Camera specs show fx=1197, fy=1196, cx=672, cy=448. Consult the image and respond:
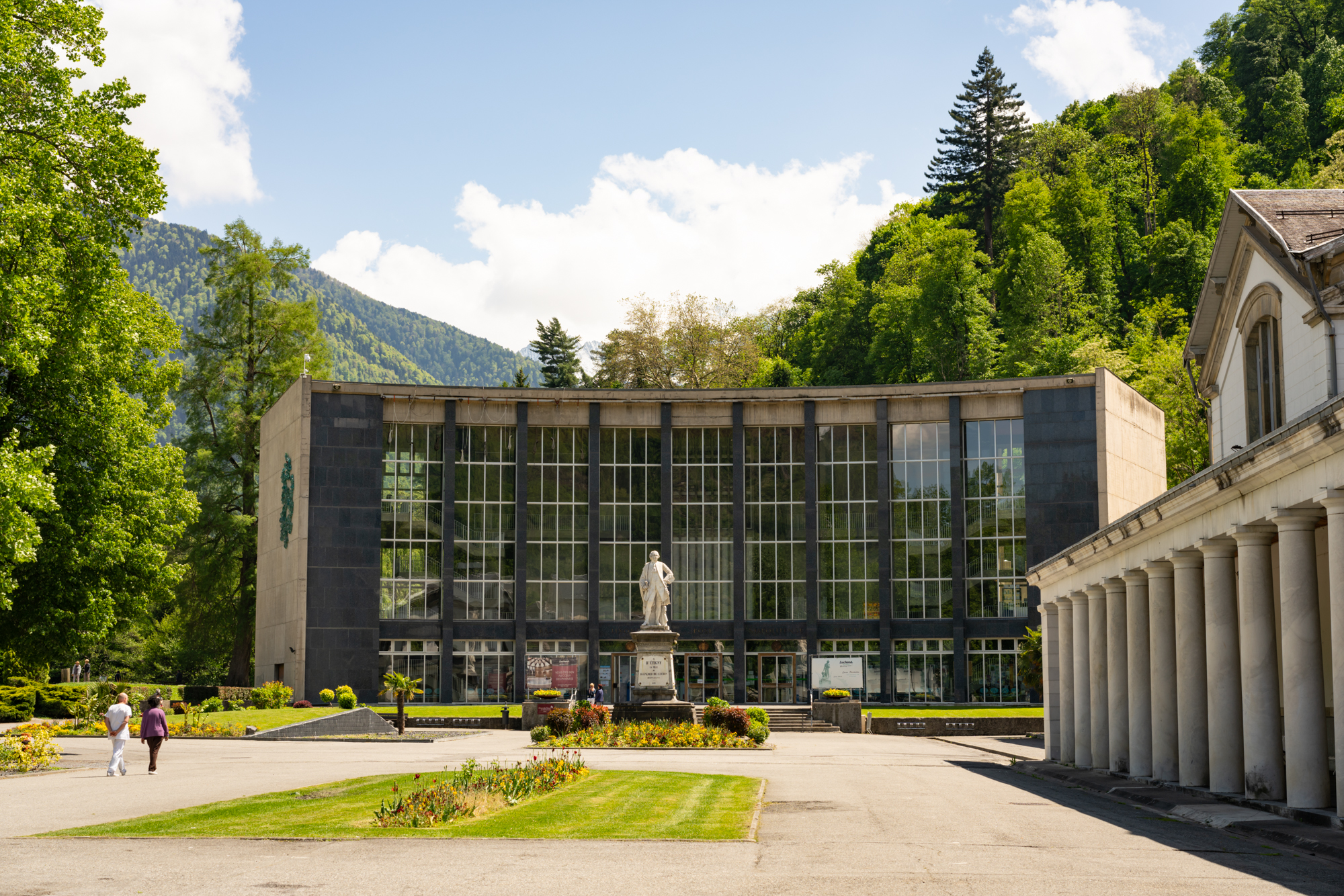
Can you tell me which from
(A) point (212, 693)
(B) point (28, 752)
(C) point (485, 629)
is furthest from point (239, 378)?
(B) point (28, 752)

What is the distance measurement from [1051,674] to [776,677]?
32308 mm

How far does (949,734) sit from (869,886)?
41.2 m

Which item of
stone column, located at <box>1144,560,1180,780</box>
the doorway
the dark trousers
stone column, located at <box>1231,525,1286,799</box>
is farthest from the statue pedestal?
Answer: the doorway

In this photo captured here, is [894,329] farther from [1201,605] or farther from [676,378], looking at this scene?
[1201,605]

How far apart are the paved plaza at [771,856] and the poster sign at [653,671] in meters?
16.5

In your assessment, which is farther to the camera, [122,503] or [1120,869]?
[122,503]

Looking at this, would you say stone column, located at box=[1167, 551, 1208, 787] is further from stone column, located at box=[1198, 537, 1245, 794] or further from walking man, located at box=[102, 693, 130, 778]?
walking man, located at box=[102, 693, 130, 778]

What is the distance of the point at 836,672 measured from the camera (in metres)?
62.9

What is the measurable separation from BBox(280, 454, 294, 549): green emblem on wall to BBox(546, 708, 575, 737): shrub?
3175 centimetres

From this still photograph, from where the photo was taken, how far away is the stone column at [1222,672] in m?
20.7

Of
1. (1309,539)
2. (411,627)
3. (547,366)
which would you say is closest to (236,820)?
(1309,539)

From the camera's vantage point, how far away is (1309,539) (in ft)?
59.1

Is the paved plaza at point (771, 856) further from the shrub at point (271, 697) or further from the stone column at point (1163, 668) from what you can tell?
the shrub at point (271, 697)

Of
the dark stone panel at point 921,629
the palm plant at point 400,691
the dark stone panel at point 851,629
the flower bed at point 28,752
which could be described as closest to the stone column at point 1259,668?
the flower bed at point 28,752
